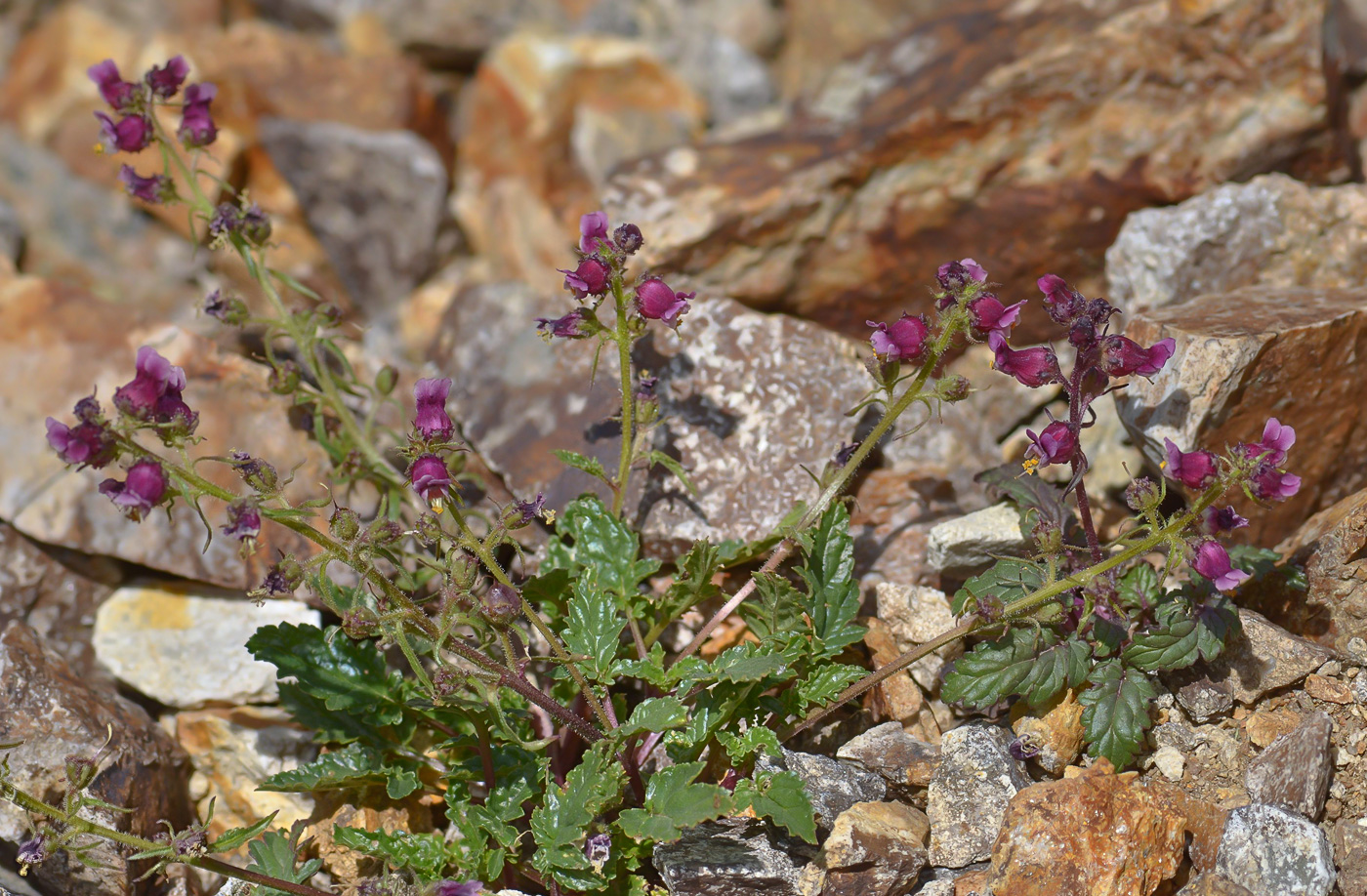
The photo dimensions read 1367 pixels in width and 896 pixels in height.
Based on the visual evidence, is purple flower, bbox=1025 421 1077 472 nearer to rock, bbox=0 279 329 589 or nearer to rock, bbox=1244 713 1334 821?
rock, bbox=1244 713 1334 821

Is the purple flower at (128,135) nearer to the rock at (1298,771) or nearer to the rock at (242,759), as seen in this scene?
the rock at (242,759)

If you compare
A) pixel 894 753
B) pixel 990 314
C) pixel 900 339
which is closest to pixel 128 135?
pixel 900 339

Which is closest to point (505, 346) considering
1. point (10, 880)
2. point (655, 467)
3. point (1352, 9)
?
point (655, 467)

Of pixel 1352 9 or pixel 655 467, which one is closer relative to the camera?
pixel 655 467

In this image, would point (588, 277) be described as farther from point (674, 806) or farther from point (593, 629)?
point (674, 806)

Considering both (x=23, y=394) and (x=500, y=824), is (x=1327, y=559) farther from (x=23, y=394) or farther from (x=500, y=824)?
(x=23, y=394)
